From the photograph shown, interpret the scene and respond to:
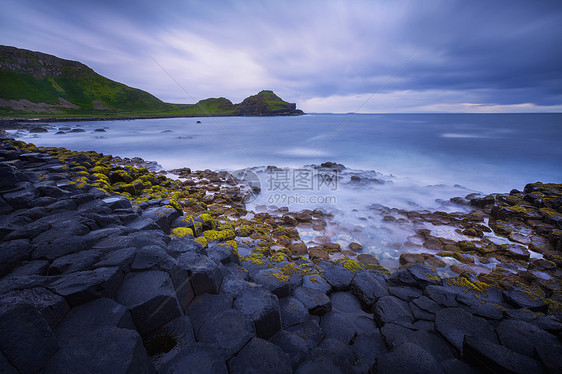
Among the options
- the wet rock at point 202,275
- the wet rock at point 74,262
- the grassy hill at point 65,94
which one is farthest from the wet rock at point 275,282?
the grassy hill at point 65,94

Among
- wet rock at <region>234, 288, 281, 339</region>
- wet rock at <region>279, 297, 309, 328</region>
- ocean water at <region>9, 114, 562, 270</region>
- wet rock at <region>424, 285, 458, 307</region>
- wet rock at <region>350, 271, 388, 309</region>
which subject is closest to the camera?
wet rock at <region>234, 288, 281, 339</region>

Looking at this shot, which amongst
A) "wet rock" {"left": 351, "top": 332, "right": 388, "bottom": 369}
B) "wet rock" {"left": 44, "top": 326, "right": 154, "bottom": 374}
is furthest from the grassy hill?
"wet rock" {"left": 351, "top": 332, "right": 388, "bottom": 369}

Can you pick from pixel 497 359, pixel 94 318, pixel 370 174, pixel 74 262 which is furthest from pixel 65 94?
pixel 497 359

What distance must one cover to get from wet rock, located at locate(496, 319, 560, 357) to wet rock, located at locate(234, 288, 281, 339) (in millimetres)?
2750

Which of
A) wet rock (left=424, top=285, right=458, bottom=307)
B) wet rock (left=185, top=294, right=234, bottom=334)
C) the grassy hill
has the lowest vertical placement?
wet rock (left=424, top=285, right=458, bottom=307)

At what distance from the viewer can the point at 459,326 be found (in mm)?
2936

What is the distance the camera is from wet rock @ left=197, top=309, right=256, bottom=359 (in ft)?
7.10

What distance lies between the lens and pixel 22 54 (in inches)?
3371

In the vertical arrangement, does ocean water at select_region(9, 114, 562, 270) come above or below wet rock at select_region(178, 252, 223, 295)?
below

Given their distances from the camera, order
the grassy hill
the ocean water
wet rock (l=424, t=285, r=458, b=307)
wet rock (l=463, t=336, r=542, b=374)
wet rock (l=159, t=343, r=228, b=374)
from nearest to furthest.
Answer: wet rock (l=159, t=343, r=228, b=374)
wet rock (l=463, t=336, r=542, b=374)
wet rock (l=424, t=285, r=458, b=307)
the ocean water
the grassy hill

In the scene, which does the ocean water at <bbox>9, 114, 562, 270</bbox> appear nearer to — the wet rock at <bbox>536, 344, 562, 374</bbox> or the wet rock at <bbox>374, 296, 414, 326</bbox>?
the wet rock at <bbox>374, 296, 414, 326</bbox>

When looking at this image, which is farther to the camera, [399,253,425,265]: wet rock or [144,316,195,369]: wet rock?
[399,253,425,265]: wet rock

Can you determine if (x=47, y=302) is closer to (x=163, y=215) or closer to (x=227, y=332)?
(x=227, y=332)

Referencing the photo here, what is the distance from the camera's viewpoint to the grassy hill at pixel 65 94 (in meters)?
67.4
